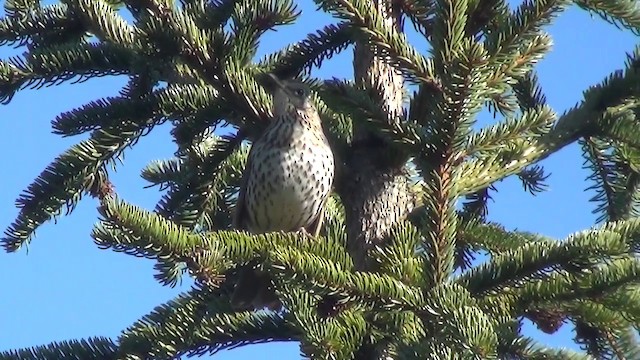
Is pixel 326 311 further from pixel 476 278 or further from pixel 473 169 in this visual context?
pixel 473 169

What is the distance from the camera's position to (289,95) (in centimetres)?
411

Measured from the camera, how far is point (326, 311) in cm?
261

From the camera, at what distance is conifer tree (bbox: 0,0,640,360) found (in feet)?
7.66

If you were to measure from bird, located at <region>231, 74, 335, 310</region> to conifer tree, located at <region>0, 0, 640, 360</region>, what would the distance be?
113mm

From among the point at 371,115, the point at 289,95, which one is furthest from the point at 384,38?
the point at 289,95

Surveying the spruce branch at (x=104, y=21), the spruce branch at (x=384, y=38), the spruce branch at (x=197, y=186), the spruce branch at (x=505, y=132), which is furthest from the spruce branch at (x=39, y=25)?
the spruce branch at (x=505, y=132)

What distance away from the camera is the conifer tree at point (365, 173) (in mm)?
2336

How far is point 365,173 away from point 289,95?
77 centimetres

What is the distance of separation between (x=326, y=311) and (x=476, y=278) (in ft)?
1.26

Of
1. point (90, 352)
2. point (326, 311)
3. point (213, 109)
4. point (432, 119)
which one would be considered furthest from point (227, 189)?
point (432, 119)

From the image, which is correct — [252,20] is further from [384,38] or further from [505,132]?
[505,132]

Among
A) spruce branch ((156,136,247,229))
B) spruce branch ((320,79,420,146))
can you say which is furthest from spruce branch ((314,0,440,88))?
spruce branch ((156,136,247,229))

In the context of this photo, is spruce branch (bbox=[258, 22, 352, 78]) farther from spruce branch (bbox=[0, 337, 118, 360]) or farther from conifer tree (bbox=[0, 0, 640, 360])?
spruce branch (bbox=[0, 337, 118, 360])

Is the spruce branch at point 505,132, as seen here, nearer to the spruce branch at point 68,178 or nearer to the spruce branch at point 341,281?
the spruce branch at point 341,281
